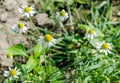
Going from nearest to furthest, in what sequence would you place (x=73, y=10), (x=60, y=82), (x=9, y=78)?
1. (x=9, y=78)
2. (x=60, y=82)
3. (x=73, y=10)

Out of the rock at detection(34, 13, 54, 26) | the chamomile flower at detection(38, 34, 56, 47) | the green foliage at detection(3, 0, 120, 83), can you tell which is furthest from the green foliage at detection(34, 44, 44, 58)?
the rock at detection(34, 13, 54, 26)

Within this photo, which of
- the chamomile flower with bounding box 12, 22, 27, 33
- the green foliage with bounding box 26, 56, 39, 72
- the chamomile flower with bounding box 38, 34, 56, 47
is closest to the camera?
the chamomile flower with bounding box 38, 34, 56, 47

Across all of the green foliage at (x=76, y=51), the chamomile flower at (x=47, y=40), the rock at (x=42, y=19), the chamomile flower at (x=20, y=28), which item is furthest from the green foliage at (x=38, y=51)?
the rock at (x=42, y=19)

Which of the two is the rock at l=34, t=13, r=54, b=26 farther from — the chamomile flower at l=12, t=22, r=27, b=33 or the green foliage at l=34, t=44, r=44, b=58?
the chamomile flower at l=12, t=22, r=27, b=33

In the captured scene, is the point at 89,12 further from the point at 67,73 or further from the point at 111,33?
the point at 67,73

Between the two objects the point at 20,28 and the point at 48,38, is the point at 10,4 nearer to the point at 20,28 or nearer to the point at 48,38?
the point at 20,28

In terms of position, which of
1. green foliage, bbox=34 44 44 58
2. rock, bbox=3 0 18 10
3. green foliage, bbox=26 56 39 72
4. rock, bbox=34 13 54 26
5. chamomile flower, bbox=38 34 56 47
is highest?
rock, bbox=3 0 18 10

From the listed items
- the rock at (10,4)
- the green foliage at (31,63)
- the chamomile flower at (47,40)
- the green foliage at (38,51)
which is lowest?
the green foliage at (31,63)

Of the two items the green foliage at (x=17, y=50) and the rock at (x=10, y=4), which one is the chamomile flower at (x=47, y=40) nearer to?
the green foliage at (x=17, y=50)

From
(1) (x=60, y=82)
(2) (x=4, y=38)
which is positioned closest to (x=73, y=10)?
(2) (x=4, y=38)
